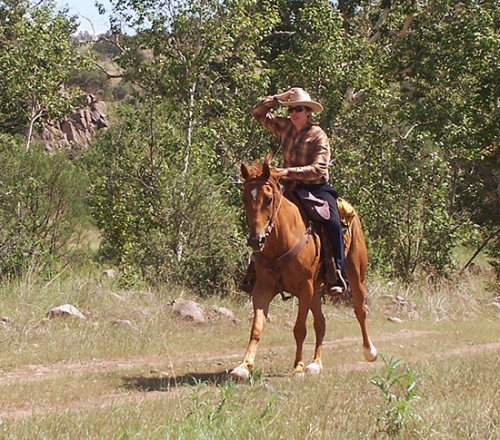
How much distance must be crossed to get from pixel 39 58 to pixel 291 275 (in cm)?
1153

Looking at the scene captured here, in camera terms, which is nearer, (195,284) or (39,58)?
(195,284)

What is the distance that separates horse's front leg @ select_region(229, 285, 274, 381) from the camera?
23.1 feet

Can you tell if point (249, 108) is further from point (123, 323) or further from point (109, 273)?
point (123, 323)

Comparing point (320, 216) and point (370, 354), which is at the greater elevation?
point (320, 216)

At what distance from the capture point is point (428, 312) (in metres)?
14.8

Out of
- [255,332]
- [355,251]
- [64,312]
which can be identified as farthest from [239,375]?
[64,312]

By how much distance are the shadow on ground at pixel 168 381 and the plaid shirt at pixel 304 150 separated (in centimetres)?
233

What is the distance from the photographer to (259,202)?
721cm

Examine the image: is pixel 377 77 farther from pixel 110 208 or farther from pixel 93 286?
pixel 93 286

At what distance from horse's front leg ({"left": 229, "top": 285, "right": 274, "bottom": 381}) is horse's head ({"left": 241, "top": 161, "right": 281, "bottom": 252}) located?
27.2 inches

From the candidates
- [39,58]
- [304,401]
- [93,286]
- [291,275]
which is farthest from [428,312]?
[39,58]

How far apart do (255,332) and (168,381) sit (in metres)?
1.03

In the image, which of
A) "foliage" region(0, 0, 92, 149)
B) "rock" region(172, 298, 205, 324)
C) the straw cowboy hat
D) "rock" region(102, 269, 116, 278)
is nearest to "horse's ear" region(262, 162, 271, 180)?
the straw cowboy hat

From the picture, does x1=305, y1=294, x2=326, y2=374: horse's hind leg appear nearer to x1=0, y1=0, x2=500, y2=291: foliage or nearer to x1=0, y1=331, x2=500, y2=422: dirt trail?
x1=0, y1=331, x2=500, y2=422: dirt trail
